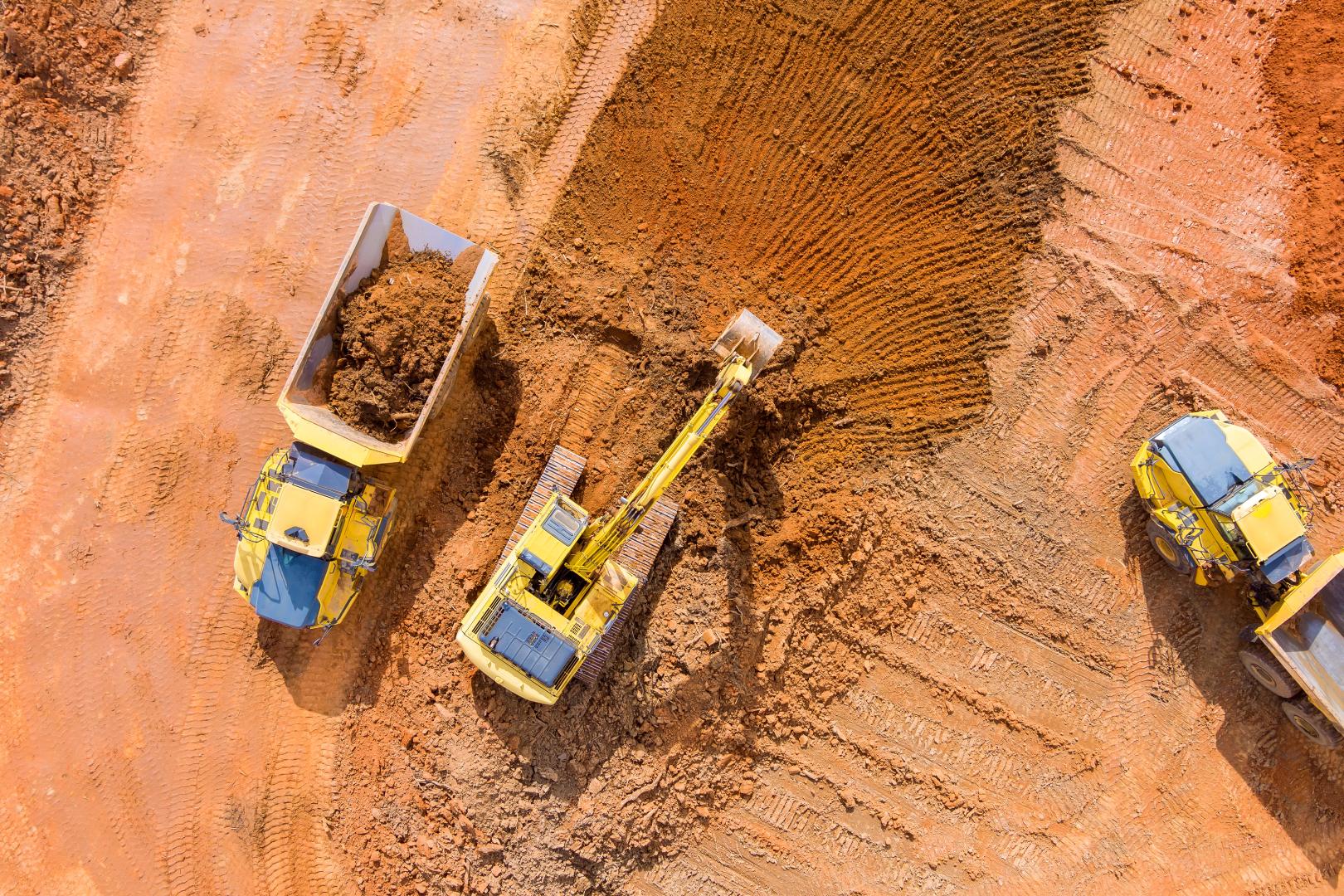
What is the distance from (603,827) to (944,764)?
5.08 m

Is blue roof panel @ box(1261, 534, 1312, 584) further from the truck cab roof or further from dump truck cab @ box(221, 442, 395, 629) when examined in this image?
the truck cab roof

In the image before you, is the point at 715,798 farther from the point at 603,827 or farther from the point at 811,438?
the point at 811,438

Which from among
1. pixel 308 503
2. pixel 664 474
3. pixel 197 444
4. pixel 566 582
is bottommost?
pixel 197 444

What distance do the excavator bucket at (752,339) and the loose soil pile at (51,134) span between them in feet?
31.6

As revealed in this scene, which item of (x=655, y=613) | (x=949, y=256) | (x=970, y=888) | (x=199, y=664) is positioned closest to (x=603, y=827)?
(x=655, y=613)

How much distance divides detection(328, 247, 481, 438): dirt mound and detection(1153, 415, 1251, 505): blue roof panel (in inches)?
396

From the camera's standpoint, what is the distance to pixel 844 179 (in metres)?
11.7

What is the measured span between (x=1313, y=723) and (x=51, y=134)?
66.3ft

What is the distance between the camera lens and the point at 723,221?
11.7 metres

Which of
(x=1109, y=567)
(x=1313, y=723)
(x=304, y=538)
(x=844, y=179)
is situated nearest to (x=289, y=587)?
(x=304, y=538)

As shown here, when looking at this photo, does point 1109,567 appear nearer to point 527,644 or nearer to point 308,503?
point 527,644

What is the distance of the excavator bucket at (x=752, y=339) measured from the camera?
10469 millimetres

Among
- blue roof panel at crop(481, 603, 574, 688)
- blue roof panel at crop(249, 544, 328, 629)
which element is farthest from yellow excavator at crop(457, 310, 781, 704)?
blue roof panel at crop(249, 544, 328, 629)

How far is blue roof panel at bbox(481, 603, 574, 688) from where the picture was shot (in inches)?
387
